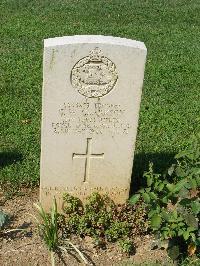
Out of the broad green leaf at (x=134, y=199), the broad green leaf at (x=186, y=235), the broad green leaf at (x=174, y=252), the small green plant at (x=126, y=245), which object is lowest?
the small green plant at (x=126, y=245)

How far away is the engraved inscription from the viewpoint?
177 inches

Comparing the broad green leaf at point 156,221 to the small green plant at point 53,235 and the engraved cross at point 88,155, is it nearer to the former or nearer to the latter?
the small green plant at point 53,235

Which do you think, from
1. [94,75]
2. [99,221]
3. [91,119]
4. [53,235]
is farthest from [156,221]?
[94,75]

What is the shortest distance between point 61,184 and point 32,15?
724cm

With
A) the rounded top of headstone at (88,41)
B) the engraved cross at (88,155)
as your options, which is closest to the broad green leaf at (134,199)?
the engraved cross at (88,155)

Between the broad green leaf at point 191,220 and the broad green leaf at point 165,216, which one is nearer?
the broad green leaf at point 191,220

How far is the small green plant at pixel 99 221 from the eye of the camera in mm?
4645

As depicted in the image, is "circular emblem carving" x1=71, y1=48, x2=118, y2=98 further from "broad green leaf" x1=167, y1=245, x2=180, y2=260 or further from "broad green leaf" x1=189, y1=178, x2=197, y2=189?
"broad green leaf" x1=167, y1=245, x2=180, y2=260

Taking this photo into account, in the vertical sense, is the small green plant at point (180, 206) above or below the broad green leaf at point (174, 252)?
above

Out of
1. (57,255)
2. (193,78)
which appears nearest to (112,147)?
(57,255)

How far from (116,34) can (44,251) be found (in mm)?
6668

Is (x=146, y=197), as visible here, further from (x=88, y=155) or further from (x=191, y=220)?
(x=88, y=155)

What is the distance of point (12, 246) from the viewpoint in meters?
4.56

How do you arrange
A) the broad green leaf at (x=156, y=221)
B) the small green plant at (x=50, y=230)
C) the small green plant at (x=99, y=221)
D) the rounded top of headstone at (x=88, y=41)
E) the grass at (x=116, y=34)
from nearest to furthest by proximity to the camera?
1. the broad green leaf at (x=156, y=221)
2. the rounded top of headstone at (x=88, y=41)
3. the small green plant at (x=50, y=230)
4. the small green plant at (x=99, y=221)
5. the grass at (x=116, y=34)
